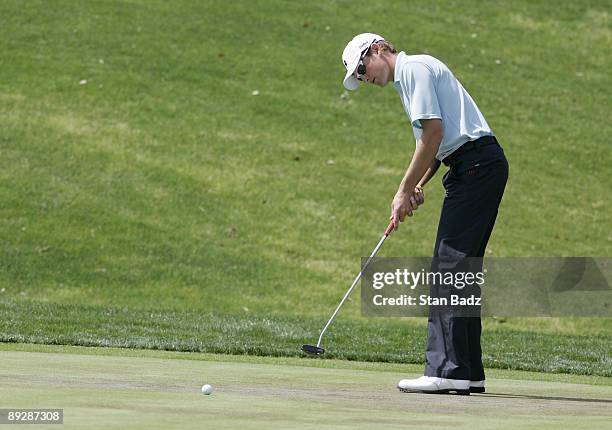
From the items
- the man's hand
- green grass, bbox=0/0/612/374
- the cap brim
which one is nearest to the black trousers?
the man's hand

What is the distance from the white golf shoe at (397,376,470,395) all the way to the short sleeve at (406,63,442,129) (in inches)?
49.8

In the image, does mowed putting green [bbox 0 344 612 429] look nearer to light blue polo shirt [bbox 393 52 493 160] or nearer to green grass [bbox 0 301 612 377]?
green grass [bbox 0 301 612 377]

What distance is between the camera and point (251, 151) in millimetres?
21281

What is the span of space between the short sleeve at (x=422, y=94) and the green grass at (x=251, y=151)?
19.7 ft

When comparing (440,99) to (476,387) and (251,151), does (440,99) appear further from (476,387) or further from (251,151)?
(251,151)

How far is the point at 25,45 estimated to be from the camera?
2409 centimetres

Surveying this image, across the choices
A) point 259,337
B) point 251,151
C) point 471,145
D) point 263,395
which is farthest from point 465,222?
point 251,151

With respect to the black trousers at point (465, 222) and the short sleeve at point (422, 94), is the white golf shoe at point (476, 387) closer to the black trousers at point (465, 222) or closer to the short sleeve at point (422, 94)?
the black trousers at point (465, 222)

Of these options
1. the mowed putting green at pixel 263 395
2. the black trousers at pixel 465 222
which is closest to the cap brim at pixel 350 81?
the black trousers at pixel 465 222

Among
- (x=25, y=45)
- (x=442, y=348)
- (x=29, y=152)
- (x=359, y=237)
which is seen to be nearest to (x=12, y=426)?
(x=442, y=348)

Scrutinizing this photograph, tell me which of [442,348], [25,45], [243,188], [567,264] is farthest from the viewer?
[25,45]

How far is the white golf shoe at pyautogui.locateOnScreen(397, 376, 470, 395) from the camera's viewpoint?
6.04 meters

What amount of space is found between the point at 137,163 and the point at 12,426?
54.9ft

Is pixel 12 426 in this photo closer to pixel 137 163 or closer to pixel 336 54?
pixel 137 163
